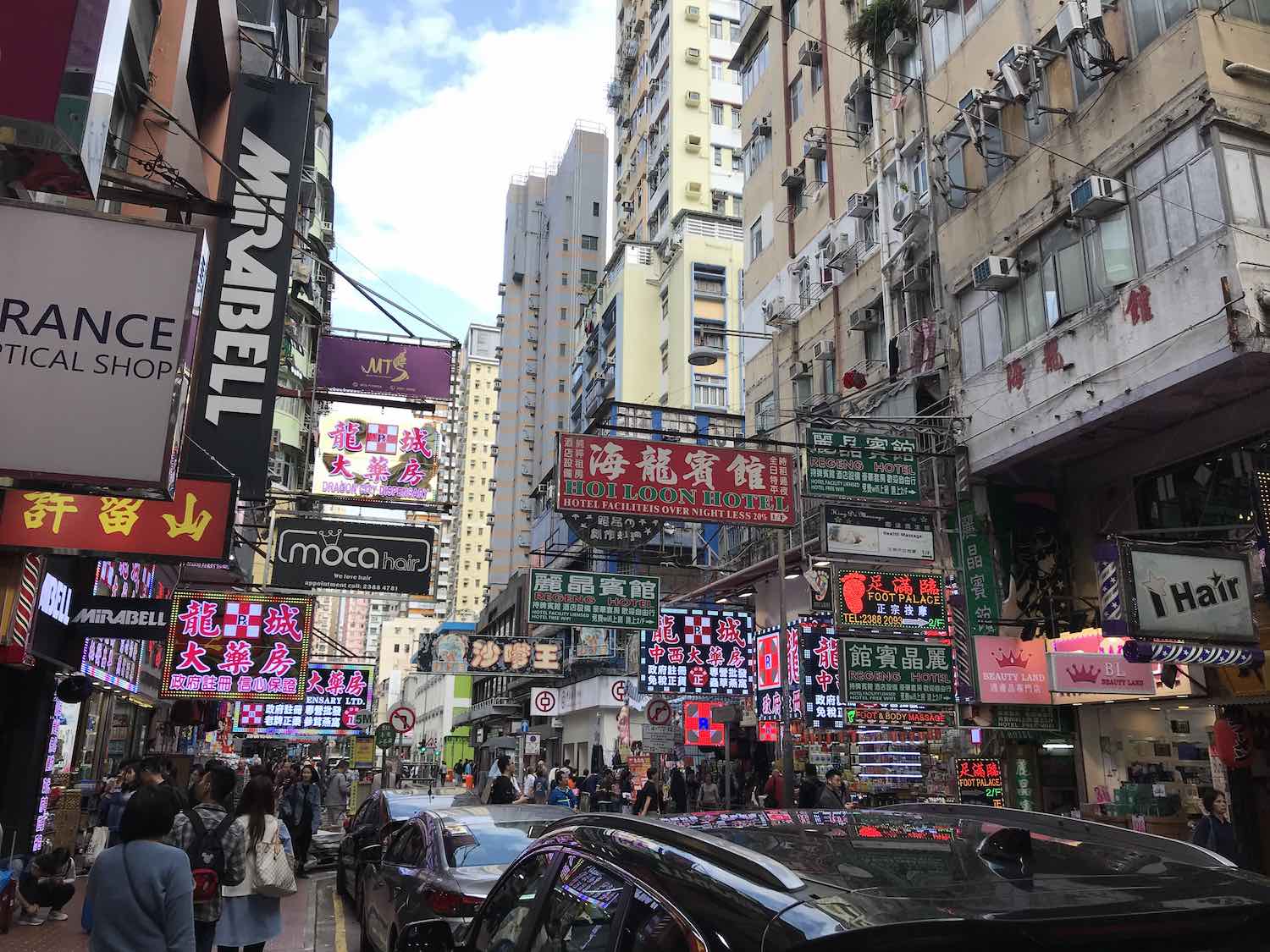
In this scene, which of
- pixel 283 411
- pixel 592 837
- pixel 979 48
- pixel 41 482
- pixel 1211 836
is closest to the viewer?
pixel 592 837

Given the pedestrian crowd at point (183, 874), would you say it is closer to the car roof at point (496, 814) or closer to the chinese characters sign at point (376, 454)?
the car roof at point (496, 814)

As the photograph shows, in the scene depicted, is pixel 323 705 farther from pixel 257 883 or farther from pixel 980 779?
pixel 257 883

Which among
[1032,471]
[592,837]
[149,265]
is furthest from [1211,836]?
[149,265]

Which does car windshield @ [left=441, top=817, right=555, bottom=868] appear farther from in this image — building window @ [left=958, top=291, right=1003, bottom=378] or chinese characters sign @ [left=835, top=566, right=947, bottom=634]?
building window @ [left=958, top=291, right=1003, bottom=378]

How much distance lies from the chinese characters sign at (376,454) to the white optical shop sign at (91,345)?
32.7ft

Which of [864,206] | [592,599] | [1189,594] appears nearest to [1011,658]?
[1189,594]

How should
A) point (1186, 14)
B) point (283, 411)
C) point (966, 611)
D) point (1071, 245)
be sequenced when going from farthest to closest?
point (283, 411), point (966, 611), point (1071, 245), point (1186, 14)

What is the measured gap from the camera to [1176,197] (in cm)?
1309

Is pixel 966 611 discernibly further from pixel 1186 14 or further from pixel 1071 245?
pixel 1186 14

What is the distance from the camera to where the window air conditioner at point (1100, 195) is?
1386 cm

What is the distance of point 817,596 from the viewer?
19.5 metres

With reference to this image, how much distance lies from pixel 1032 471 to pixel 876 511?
8.82ft

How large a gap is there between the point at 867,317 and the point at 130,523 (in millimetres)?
15710

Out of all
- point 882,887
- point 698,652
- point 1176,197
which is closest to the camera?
point 882,887
